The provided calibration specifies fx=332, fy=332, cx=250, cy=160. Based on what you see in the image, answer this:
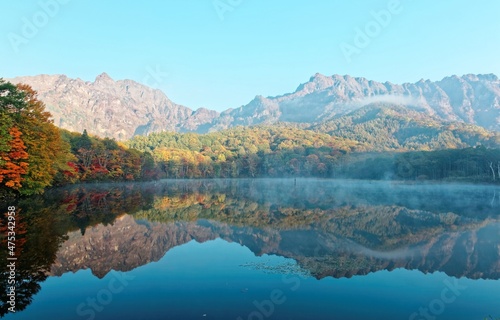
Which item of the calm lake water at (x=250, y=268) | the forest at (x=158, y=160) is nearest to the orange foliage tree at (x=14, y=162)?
the forest at (x=158, y=160)

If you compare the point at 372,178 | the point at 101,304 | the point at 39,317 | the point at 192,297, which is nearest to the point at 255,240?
the point at 192,297

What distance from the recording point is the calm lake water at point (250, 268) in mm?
12547

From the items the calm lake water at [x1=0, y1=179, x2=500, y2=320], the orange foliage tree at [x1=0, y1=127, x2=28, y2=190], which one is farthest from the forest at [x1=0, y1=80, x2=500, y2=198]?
the calm lake water at [x1=0, y1=179, x2=500, y2=320]

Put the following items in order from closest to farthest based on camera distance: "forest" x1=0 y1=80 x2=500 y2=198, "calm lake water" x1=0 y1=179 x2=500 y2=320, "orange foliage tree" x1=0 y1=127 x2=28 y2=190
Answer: "calm lake water" x1=0 y1=179 x2=500 y2=320
"orange foliage tree" x1=0 y1=127 x2=28 y2=190
"forest" x1=0 y1=80 x2=500 y2=198

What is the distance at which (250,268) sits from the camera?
17.7 m

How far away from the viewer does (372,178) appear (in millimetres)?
138875

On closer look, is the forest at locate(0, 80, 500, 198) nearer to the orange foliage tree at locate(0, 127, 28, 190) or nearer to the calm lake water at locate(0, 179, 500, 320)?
the orange foliage tree at locate(0, 127, 28, 190)

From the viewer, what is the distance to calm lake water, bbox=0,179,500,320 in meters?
12.5

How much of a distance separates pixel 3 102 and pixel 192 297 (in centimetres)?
3694

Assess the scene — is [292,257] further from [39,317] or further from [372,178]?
[372,178]

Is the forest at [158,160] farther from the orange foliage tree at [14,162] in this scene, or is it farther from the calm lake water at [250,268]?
the calm lake water at [250,268]

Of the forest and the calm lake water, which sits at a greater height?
the forest

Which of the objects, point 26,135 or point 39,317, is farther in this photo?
point 26,135

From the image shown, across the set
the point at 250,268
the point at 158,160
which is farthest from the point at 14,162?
the point at 158,160
